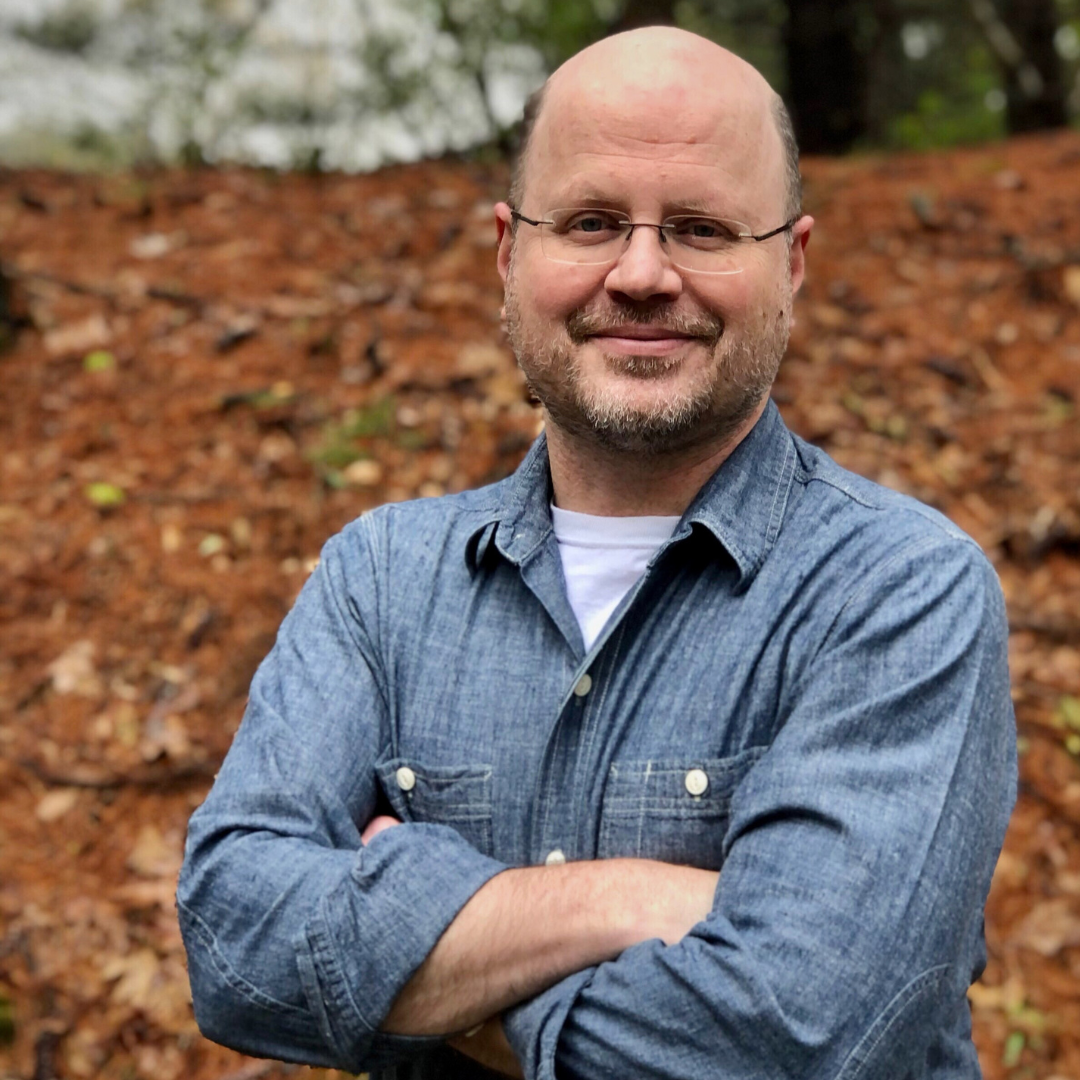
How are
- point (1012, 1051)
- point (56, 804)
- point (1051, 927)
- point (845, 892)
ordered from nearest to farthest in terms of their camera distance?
point (845, 892) < point (1012, 1051) < point (1051, 927) < point (56, 804)

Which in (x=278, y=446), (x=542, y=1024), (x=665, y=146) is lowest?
(x=542, y=1024)

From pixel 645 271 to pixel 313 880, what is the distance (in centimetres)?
125

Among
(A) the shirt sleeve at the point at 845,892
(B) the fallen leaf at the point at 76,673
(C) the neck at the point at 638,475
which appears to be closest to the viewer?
(A) the shirt sleeve at the point at 845,892

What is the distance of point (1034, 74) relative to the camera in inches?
395

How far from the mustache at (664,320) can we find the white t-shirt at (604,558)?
0.39 m

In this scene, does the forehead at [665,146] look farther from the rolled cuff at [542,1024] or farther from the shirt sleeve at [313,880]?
the rolled cuff at [542,1024]

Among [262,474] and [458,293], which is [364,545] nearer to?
[262,474]

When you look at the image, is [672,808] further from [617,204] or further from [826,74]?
[826,74]

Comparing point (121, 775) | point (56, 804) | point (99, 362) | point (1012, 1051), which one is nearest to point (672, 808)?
point (1012, 1051)

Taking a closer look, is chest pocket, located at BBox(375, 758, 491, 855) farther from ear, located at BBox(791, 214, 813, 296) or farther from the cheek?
ear, located at BBox(791, 214, 813, 296)

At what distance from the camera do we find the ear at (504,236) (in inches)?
101

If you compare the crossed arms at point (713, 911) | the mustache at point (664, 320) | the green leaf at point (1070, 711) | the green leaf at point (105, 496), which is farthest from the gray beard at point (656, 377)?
the green leaf at point (105, 496)

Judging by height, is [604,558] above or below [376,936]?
above

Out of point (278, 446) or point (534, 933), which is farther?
point (278, 446)
